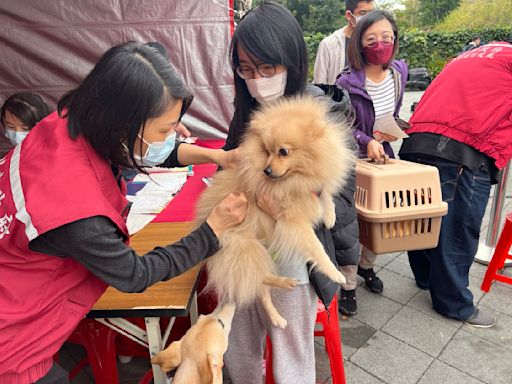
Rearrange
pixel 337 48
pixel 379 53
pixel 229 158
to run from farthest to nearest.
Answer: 1. pixel 337 48
2. pixel 379 53
3. pixel 229 158

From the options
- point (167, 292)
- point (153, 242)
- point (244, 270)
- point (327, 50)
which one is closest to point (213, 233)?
point (244, 270)

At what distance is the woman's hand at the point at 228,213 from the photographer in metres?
1.40

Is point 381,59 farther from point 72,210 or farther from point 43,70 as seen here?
point 43,70

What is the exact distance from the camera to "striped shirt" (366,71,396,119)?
Answer: 9.27 ft

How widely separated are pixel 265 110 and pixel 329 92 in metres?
0.41

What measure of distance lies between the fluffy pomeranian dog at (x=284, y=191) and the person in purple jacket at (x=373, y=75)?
105 centimetres

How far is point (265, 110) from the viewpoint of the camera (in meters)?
1.60

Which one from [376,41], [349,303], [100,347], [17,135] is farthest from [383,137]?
[17,135]

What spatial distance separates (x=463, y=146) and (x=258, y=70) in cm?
162

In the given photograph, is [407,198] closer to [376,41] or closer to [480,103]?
[480,103]

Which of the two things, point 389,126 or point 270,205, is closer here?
point 270,205

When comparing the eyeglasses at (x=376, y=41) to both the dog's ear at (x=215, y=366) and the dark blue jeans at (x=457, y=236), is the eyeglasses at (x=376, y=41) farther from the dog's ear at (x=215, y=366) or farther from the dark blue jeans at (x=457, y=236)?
the dog's ear at (x=215, y=366)

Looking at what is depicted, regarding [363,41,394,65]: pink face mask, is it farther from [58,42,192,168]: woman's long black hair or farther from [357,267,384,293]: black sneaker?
[58,42,192,168]: woman's long black hair

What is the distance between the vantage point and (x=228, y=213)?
145 cm
